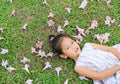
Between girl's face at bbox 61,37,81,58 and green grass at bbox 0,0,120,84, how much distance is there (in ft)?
→ 0.58

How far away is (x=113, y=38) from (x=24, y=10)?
3.94 ft

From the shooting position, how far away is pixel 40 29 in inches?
167

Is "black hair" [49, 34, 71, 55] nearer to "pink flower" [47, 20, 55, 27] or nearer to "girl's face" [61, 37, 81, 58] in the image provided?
"girl's face" [61, 37, 81, 58]

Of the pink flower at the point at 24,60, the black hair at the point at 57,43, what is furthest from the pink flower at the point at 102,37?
the pink flower at the point at 24,60

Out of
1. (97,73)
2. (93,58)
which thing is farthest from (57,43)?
(97,73)

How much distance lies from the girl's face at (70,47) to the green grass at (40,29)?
0.18 metres

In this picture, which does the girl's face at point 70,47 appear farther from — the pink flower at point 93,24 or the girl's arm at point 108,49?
the pink flower at point 93,24

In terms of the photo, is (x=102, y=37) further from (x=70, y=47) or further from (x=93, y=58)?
(x=70, y=47)

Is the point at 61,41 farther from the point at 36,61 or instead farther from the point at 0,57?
the point at 0,57

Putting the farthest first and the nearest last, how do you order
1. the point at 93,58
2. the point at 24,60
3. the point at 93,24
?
the point at 93,24, the point at 24,60, the point at 93,58

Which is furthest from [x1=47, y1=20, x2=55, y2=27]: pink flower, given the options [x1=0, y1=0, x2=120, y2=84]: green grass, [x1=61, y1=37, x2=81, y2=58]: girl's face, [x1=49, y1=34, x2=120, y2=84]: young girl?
[x1=61, y1=37, x2=81, y2=58]: girl's face

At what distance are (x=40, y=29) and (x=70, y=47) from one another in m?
0.57

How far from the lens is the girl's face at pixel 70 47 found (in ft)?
12.6

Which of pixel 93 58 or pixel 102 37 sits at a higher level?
pixel 102 37
